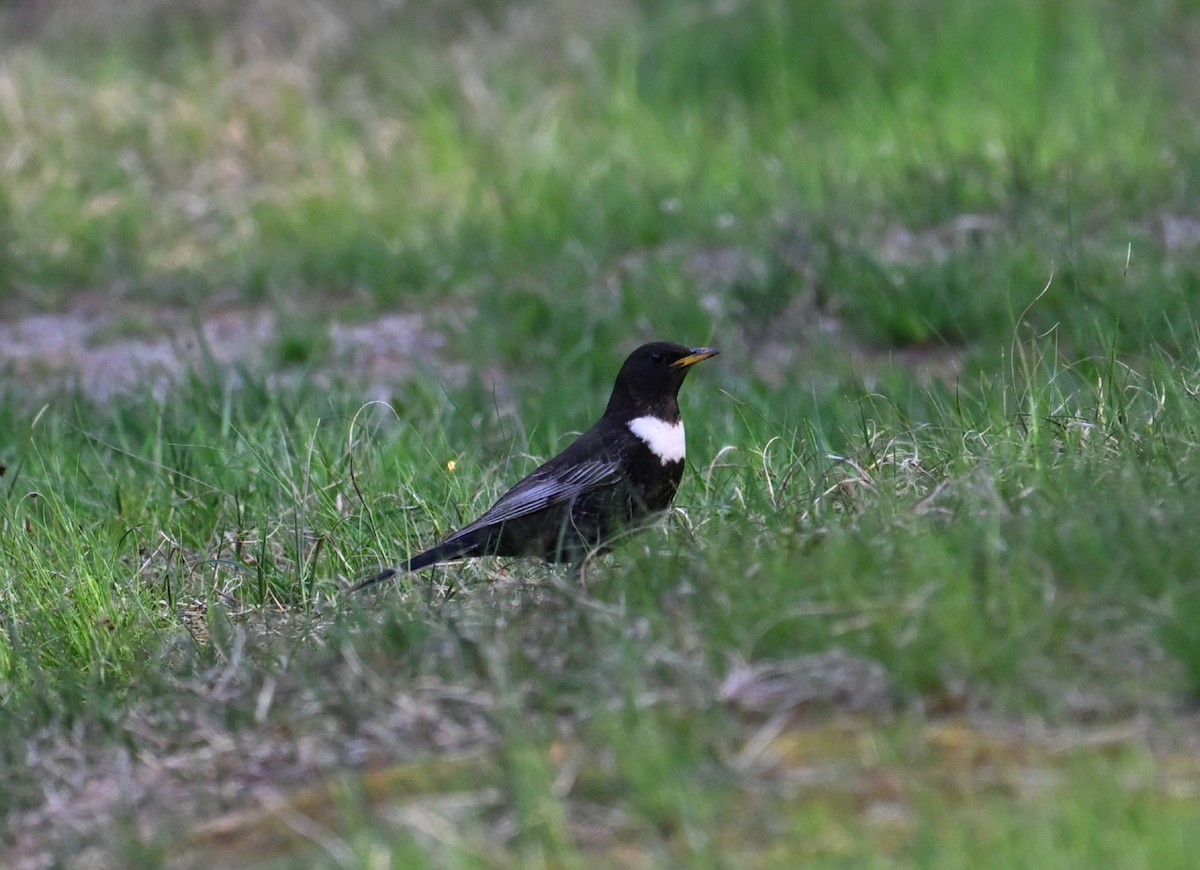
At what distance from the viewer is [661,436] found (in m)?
5.03

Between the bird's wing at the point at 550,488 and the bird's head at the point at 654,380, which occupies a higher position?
the bird's head at the point at 654,380

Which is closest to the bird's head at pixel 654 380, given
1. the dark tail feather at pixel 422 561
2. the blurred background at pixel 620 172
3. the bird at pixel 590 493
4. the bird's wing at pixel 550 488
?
the bird at pixel 590 493

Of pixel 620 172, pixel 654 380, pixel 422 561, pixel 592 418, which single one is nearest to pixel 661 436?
pixel 654 380

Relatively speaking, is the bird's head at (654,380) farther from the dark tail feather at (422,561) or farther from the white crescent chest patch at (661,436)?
the dark tail feather at (422,561)

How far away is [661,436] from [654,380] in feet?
0.80

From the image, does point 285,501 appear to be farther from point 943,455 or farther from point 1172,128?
point 1172,128

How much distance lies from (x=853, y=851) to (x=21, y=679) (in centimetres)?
231

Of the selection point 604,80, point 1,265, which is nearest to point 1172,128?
point 604,80

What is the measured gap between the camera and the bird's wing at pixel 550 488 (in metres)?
4.88

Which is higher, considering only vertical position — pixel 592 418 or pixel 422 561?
pixel 422 561

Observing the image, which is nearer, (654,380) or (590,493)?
(590,493)

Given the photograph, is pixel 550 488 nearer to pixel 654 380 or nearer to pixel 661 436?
pixel 661 436

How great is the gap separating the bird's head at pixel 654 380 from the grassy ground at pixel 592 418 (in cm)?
25

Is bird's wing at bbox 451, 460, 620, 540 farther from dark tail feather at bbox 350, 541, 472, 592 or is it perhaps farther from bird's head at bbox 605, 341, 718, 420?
bird's head at bbox 605, 341, 718, 420
